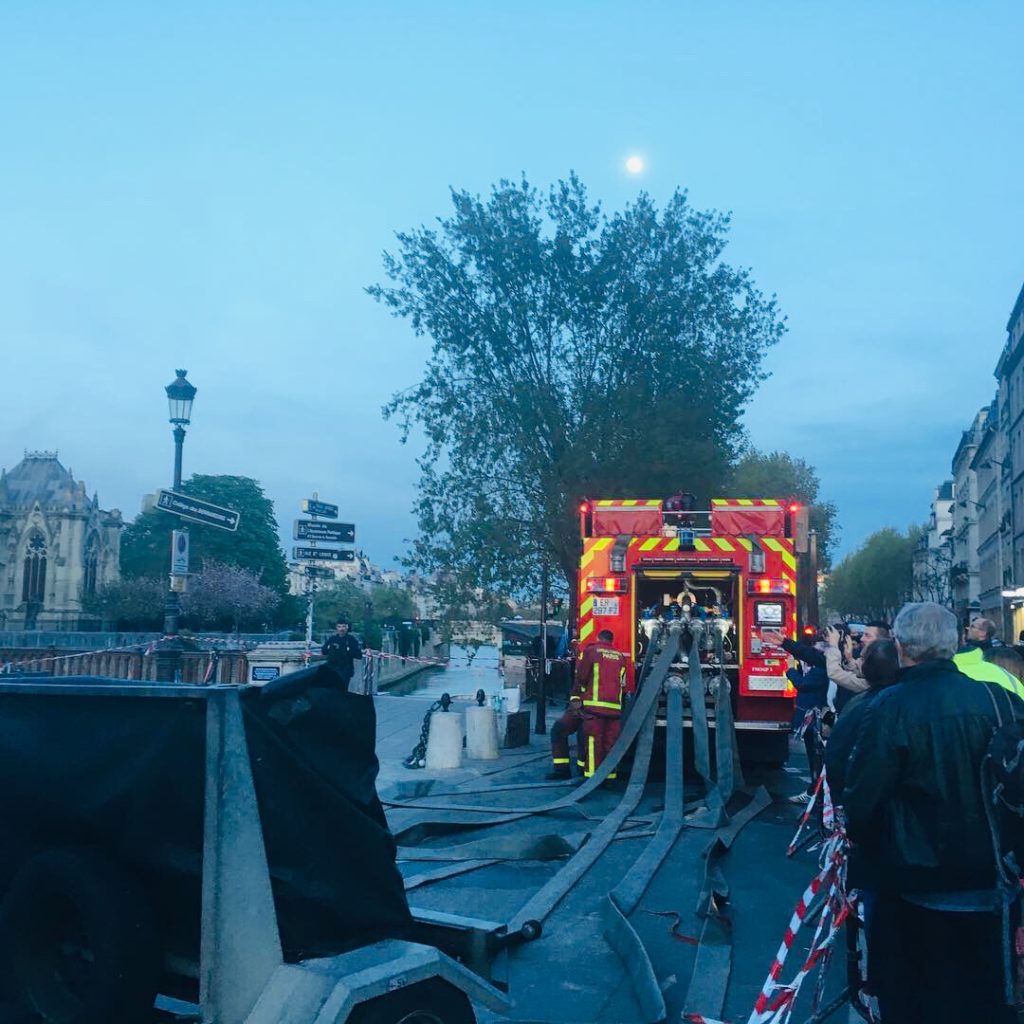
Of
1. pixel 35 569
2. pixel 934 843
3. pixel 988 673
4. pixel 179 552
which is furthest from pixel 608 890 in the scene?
pixel 35 569

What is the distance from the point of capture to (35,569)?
262 ft

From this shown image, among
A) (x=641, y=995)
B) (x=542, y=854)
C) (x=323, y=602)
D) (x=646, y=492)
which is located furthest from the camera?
(x=323, y=602)

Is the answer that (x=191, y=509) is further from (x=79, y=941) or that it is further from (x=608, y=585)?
(x=79, y=941)

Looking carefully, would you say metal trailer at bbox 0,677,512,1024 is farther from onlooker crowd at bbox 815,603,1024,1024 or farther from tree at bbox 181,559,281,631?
tree at bbox 181,559,281,631

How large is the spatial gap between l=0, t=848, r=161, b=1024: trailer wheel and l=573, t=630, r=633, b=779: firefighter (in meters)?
8.69

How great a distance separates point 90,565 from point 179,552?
7411 cm

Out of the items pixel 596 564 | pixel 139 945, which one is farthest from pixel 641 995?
pixel 596 564

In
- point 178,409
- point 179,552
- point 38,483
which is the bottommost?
point 179,552

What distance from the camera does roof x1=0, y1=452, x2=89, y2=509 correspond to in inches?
3413

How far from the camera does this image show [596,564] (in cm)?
1195

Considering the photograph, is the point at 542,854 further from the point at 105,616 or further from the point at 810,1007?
the point at 105,616

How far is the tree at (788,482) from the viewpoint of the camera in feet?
161

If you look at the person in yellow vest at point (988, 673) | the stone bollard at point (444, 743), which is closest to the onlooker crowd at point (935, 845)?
the person in yellow vest at point (988, 673)

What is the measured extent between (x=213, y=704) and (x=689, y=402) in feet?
68.6
